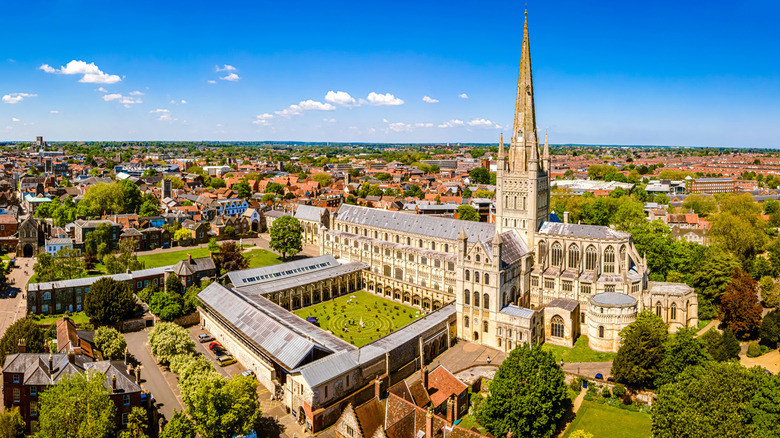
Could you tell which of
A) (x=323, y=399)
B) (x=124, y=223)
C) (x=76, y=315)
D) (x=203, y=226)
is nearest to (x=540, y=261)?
(x=323, y=399)

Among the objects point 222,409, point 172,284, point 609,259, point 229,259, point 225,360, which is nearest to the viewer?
point 222,409

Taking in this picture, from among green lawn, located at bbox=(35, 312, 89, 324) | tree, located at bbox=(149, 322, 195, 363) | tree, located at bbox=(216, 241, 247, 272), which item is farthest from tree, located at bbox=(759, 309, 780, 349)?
green lawn, located at bbox=(35, 312, 89, 324)

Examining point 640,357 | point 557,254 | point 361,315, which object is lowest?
point 361,315

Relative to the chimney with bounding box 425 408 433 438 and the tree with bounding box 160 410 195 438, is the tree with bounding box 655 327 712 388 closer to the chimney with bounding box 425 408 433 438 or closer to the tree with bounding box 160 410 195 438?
the chimney with bounding box 425 408 433 438

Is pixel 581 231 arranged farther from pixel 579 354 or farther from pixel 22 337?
pixel 22 337

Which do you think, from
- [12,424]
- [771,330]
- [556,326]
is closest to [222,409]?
[12,424]

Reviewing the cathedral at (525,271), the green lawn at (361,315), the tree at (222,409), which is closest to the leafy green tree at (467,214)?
the cathedral at (525,271)

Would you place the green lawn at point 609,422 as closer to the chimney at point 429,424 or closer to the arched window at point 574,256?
the chimney at point 429,424
